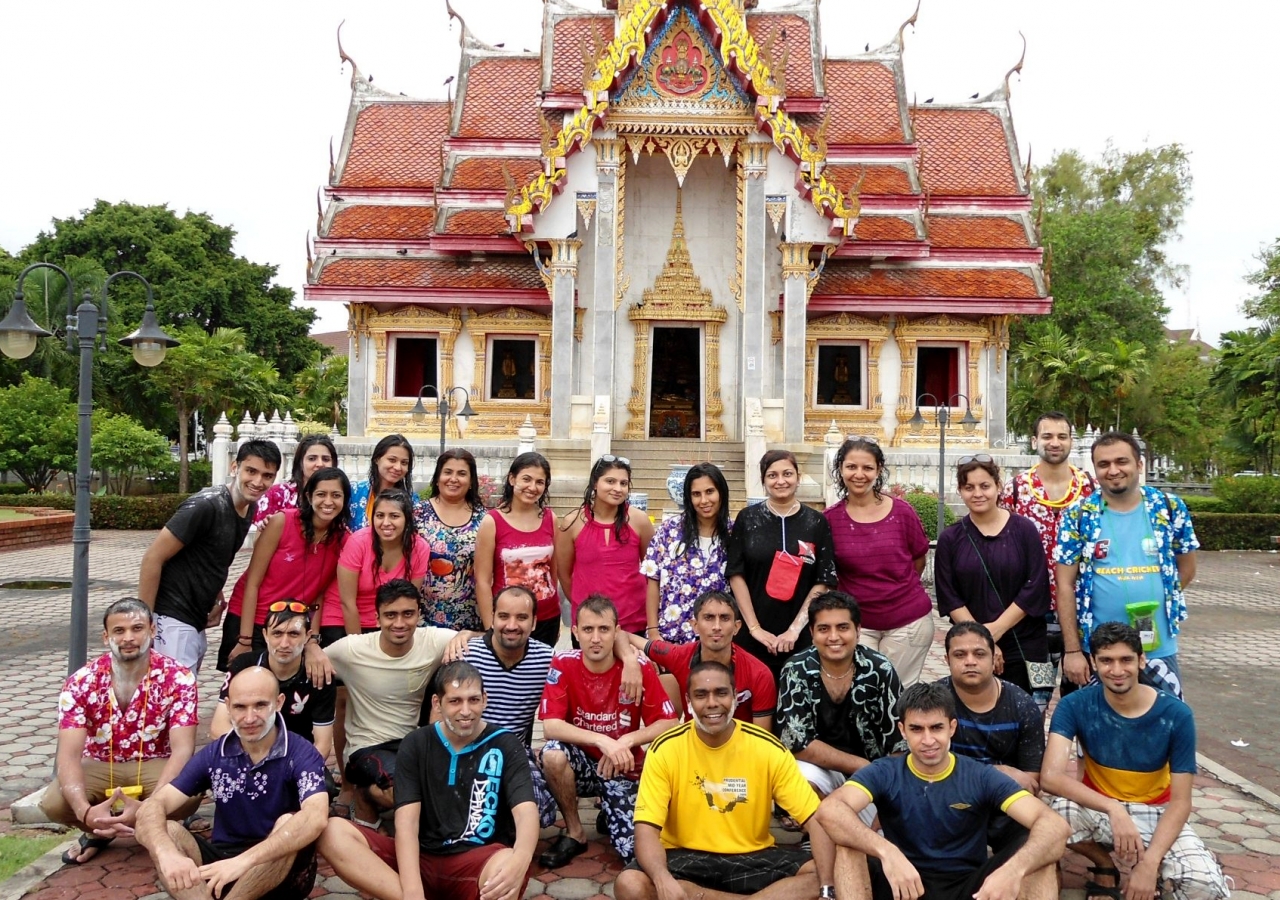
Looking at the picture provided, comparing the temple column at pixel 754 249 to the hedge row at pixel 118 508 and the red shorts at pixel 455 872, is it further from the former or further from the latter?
the hedge row at pixel 118 508

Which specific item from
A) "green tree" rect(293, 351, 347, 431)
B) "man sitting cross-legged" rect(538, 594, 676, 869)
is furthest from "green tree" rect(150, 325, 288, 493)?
"man sitting cross-legged" rect(538, 594, 676, 869)

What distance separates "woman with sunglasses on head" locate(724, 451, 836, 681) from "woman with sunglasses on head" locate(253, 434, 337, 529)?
7.95 feet

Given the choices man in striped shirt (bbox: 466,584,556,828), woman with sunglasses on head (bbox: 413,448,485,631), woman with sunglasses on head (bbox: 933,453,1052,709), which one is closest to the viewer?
man in striped shirt (bbox: 466,584,556,828)

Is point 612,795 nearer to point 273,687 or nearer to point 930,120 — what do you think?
point 273,687

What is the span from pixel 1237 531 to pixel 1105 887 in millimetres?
22246

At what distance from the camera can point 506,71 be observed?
22391 mm

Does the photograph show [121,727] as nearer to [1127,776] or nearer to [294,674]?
[294,674]

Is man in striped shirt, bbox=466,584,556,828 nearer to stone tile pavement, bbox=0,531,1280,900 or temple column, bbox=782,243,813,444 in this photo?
stone tile pavement, bbox=0,531,1280,900

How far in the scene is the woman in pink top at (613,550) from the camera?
582 cm

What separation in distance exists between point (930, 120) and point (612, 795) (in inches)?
822

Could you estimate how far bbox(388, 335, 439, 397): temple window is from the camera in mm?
20109

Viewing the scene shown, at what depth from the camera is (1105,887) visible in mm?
4559

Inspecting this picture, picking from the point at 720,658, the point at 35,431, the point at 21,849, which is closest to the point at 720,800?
the point at 720,658

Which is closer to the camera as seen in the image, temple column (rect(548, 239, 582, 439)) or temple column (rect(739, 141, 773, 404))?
temple column (rect(739, 141, 773, 404))
